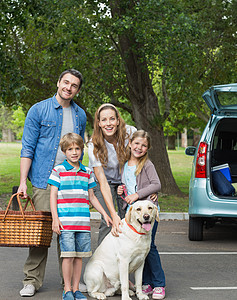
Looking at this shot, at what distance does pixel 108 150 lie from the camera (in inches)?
212

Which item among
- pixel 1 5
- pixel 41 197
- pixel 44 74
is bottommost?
pixel 41 197

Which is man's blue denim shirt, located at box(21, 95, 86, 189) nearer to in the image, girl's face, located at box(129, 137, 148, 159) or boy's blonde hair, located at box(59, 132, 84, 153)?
boy's blonde hair, located at box(59, 132, 84, 153)

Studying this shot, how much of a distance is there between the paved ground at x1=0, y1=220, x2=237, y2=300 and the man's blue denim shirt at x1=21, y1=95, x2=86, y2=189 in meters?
1.19

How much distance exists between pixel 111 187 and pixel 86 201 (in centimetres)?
51

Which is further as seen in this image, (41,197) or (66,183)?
(41,197)

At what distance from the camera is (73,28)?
1355 cm

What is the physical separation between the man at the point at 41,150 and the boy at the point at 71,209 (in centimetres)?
32

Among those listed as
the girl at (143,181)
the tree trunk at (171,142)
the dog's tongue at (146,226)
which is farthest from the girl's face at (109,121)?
the tree trunk at (171,142)

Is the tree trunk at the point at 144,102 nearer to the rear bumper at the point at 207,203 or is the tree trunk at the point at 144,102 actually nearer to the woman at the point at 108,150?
the rear bumper at the point at 207,203

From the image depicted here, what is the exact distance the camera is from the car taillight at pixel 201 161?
7.96 m

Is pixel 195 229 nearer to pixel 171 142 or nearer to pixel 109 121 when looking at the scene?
pixel 109 121

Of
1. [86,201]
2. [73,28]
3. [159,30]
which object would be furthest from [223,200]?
[73,28]

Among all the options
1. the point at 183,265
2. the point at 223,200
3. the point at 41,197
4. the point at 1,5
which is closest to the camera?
the point at 41,197

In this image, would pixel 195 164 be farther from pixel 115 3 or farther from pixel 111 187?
pixel 115 3
